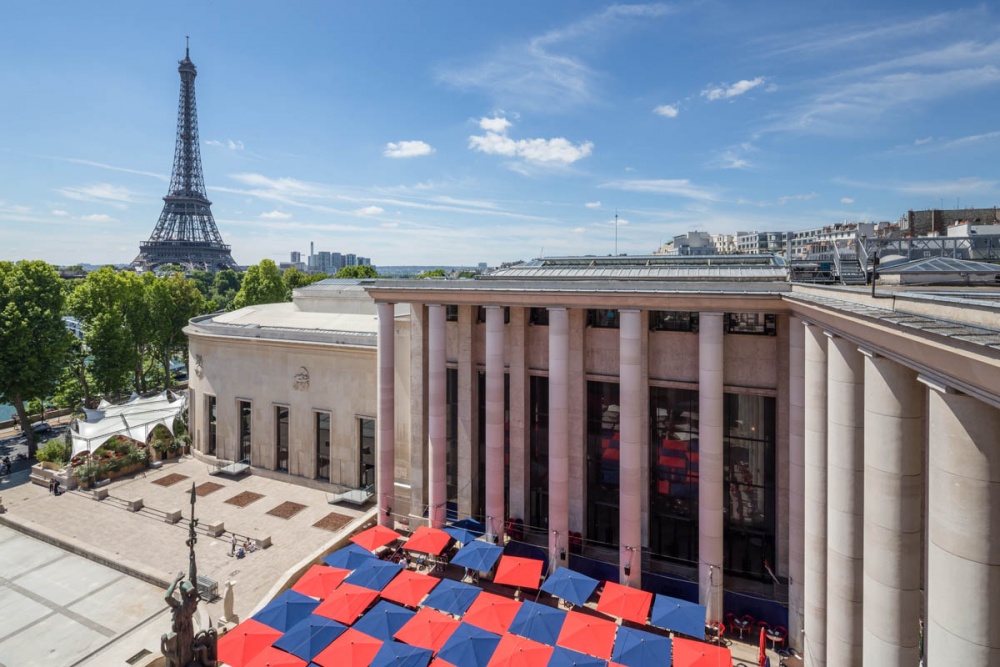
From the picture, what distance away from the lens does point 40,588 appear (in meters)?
27.1

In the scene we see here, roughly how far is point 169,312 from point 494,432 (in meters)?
58.8

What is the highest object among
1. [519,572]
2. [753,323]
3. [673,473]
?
[753,323]

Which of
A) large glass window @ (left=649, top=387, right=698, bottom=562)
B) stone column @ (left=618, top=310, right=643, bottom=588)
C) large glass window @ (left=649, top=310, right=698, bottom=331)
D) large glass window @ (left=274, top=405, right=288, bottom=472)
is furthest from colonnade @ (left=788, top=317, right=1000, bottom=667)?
large glass window @ (left=274, top=405, right=288, bottom=472)

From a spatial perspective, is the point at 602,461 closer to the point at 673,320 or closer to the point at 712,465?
the point at 712,465

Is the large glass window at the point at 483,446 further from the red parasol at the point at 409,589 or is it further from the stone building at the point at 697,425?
the red parasol at the point at 409,589

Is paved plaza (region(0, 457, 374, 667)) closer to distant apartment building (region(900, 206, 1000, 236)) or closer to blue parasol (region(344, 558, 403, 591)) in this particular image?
blue parasol (region(344, 558, 403, 591))

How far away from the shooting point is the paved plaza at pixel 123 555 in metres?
23.3

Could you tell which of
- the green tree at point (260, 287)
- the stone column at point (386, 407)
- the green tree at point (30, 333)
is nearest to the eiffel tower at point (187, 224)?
the green tree at point (260, 287)

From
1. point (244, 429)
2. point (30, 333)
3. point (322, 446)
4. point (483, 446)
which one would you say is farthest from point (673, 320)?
point (30, 333)

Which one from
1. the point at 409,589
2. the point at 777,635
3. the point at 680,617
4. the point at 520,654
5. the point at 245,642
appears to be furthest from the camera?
the point at 409,589

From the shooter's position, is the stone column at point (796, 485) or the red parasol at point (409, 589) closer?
the stone column at point (796, 485)

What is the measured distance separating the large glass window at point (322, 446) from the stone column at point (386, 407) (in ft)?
29.4

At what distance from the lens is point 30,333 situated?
44750mm

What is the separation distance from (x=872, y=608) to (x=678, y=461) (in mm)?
14354
